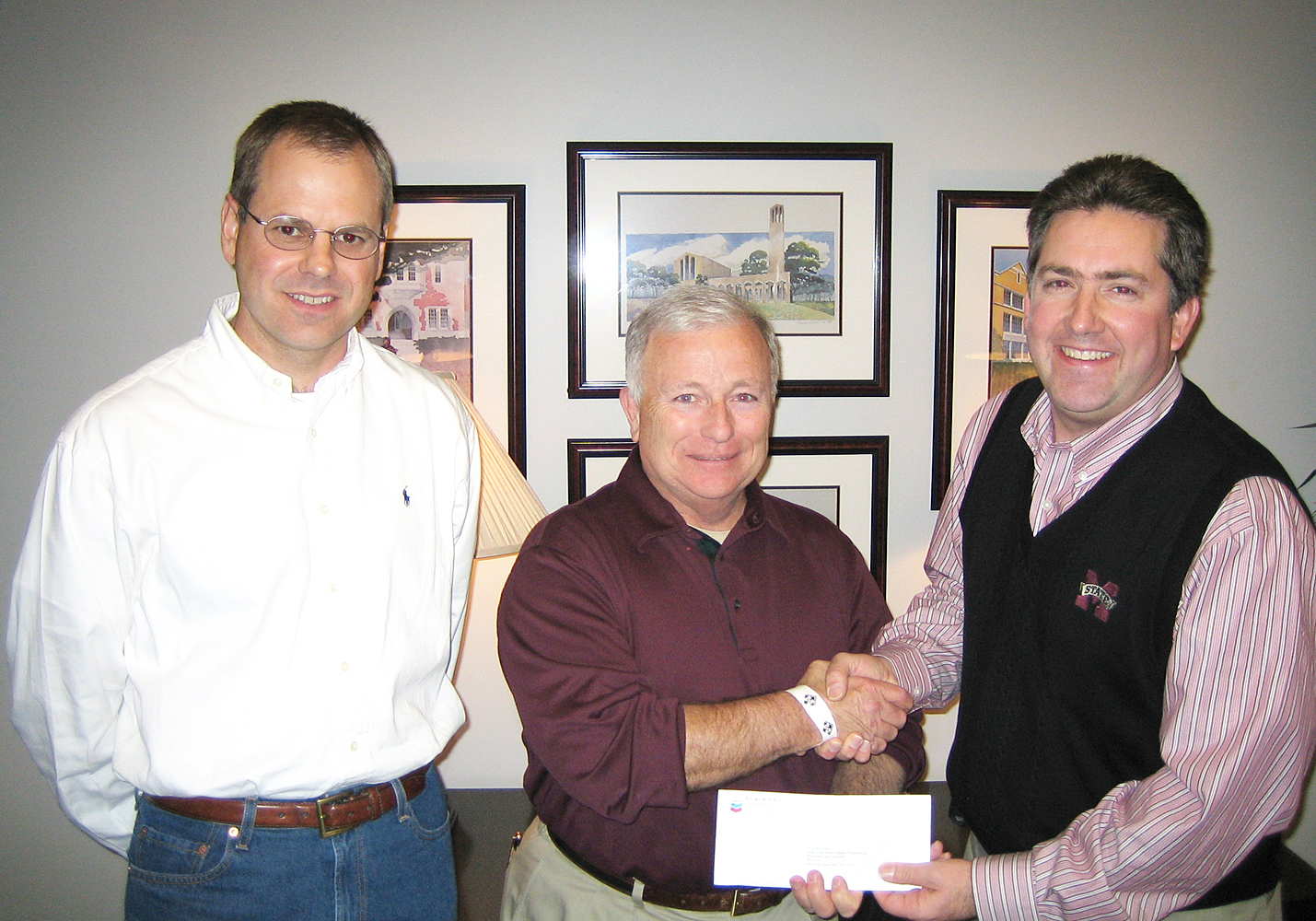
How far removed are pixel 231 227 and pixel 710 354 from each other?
951mm

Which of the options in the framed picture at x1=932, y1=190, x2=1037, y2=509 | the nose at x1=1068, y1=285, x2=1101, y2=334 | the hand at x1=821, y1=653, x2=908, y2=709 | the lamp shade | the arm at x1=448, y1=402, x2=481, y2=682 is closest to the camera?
the nose at x1=1068, y1=285, x2=1101, y2=334

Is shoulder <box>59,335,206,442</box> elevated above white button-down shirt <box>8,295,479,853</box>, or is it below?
above

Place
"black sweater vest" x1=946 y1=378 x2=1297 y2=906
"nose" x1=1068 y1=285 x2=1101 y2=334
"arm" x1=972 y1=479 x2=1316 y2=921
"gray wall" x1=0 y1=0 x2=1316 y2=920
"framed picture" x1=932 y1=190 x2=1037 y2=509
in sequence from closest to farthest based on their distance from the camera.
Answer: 1. "arm" x1=972 y1=479 x2=1316 y2=921
2. "black sweater vest" x1=946 y1=378 x2=1297 y2=906
3. "nose" x1=1068 y1=285 x2=1101 y2=334
4. "gray wall" x1=0 y1=0 x2=1316 y2=920
5. "framed picture" x1=932 y1=190 x2=1037 y2=509

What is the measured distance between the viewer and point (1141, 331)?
155 centimetres

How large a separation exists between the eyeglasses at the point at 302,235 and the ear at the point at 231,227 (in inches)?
0.9

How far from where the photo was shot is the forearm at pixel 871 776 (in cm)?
176

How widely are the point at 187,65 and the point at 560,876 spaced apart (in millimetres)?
2505

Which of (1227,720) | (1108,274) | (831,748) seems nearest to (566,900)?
Answer: (831,748)

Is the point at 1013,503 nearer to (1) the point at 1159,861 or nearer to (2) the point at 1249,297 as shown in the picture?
(1) the point at 1159,861

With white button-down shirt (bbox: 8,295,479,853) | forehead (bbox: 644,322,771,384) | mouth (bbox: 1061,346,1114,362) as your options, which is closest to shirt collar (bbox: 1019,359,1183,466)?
mouth (bbox: 1061,346,1114,362)

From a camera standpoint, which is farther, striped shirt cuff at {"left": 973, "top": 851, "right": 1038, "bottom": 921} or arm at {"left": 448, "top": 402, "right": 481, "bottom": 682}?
arm at {"left": 448, "top": 402, "right": 481, "bottom": 682}

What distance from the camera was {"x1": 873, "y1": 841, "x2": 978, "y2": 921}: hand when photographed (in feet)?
4.97

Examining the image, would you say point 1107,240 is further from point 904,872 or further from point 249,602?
point 249,602

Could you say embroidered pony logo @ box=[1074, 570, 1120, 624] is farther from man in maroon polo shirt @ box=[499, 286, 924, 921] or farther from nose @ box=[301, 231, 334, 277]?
nose @ box=[301, 231, 334, 277]
